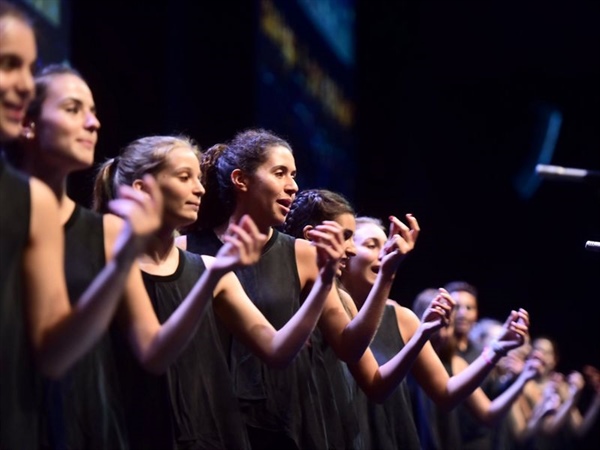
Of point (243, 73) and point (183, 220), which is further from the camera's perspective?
point (243, 73)

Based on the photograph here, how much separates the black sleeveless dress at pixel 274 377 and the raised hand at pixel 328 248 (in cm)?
57

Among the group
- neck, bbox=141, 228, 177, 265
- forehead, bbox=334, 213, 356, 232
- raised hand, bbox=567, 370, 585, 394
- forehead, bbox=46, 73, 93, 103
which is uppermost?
forehead, bbox=46, 73, 93, 103

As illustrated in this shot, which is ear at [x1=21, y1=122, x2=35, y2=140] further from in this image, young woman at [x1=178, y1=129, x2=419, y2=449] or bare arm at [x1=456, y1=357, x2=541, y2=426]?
bare arm at [x1=456, y1=357, x2=541, y2=426]

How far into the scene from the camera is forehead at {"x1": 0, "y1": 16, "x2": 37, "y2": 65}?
241 cm

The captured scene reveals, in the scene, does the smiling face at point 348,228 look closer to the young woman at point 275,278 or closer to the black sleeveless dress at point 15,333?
the young woman at point 275,278

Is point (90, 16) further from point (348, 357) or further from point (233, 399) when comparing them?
point (233, 399)

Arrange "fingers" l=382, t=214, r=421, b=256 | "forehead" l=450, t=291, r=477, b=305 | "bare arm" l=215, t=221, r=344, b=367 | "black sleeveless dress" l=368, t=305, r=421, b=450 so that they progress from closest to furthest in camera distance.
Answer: "bare arm" l=215, t=221, r=344, b=367, "fingers" l=382, t=214, r=421, b=256, "black sleeveless dress" l=368, t=305, r=421, b=450, "forehead" l=450, t=291, r=477, b=305

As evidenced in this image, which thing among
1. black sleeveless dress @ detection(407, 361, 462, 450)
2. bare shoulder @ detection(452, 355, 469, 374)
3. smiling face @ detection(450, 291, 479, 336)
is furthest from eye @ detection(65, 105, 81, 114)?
smiling face @ detection(450, 291, 479, 336)

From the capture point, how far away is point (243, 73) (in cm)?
621

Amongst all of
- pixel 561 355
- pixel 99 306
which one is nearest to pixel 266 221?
pixel 99 306

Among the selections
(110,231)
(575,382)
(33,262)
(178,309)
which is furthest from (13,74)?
(575,382)

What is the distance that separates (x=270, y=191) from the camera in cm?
366

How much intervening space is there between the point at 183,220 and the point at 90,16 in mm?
2801

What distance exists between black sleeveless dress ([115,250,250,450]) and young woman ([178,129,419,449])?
36cm
